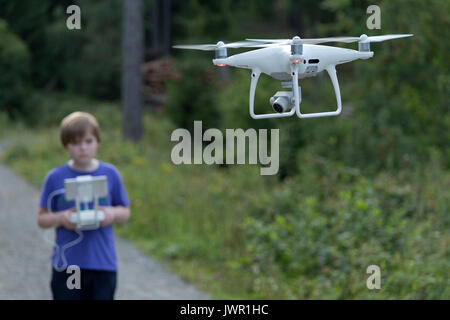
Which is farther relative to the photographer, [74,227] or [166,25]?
[166,25]

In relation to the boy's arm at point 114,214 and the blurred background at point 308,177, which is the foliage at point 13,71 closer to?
the blurred background at point 308,177

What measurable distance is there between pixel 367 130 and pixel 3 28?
6.24 metres

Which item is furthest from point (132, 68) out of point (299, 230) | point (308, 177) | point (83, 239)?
point (83, 239)

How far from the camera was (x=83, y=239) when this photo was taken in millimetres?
3584

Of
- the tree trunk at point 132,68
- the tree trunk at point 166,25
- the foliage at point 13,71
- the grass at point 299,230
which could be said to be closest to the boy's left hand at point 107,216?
the foliage at point 13,71

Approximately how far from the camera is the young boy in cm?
346

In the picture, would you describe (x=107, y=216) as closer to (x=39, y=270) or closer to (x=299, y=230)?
(x=299, y=230)

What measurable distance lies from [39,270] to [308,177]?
3.55m

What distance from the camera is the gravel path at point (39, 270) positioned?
625cm

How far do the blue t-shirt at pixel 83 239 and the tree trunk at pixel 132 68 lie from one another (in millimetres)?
11849

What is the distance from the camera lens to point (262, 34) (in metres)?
39.0

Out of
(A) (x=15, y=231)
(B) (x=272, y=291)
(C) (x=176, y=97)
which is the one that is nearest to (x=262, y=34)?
(C) (x=176, y=97)

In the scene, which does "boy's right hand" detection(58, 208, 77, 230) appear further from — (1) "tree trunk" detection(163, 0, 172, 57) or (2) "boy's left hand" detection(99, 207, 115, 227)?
(1) "tree trunk" detection(163, 0, 172, 57)

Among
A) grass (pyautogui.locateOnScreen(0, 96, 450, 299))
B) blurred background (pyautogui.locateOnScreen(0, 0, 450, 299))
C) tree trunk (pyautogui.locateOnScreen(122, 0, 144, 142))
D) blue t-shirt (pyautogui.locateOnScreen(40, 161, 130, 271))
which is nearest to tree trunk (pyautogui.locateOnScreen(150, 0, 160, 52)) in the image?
tree trunk (pyautogui.locateOnScreen(122, 0, 144, 142))
